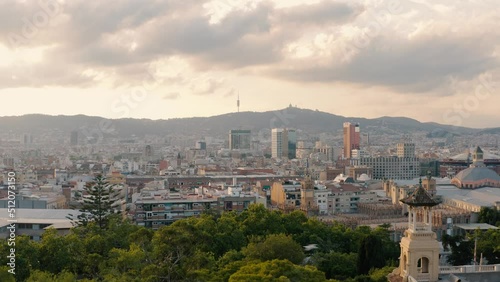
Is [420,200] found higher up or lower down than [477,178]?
higher up

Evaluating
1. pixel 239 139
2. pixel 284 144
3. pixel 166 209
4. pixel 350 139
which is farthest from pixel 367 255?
pixel 239 139

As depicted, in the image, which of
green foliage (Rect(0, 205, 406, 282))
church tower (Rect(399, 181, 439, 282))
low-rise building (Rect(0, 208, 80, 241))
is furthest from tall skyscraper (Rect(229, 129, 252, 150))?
church tower (Rect(399, 181, 439, 282))

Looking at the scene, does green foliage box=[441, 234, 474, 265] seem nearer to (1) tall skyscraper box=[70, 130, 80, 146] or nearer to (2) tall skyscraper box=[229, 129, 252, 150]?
(1) tall skyscraper box=[70, 130, 80, 146]

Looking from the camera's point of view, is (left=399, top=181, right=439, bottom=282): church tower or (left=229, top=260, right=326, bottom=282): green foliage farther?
(left=399, top=181, right=439, bottom=282): church tower

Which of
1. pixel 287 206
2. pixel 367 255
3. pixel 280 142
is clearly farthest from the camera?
pixel 280 142

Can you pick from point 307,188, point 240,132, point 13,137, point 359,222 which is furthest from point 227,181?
point 240,132

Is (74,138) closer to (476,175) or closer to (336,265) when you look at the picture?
(476,175)
